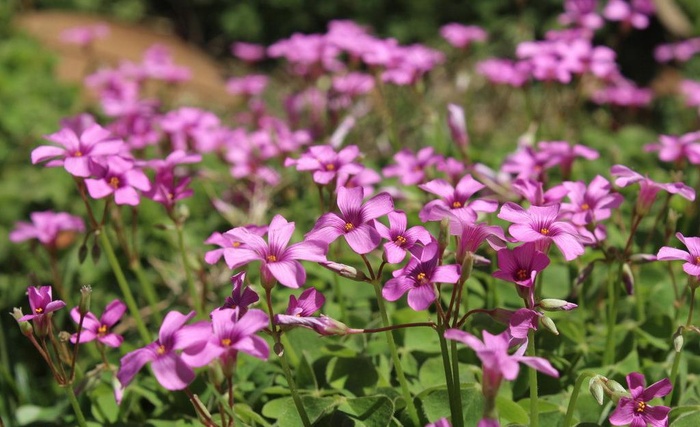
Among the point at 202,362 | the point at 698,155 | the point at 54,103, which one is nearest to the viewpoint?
the point at 202,362

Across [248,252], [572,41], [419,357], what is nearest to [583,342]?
[419,357]

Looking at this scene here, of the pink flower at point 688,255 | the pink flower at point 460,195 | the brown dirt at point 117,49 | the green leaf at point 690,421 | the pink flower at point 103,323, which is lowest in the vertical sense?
the brown dirt at point 117,49

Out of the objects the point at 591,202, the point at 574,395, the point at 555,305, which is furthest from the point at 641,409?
the point at 591,202

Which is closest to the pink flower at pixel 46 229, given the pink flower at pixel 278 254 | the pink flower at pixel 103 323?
the pink flower at pixel 103 323

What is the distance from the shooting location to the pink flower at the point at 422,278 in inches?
51.4

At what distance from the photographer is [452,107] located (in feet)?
8.45

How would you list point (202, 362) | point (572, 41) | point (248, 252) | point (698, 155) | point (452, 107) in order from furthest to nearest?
1. point (572, 41)
2. point (452, 107)
3. point (698, 155)
4. point (248, 252)
5. point (202, 362)

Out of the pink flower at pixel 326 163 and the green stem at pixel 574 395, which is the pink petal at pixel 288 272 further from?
the green stem at pixel 574 395

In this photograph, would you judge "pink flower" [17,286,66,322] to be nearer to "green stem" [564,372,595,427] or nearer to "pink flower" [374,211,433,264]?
"pink flower" [374,211,433,264]

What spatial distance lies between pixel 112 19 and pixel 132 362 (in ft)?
23.1

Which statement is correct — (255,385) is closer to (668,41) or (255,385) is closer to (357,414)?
(357,414)

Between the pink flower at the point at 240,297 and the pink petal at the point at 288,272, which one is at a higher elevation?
the pink petal at the point at 288,272

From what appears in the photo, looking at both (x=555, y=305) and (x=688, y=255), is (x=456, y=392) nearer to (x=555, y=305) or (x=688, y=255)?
(x=555, y=305)

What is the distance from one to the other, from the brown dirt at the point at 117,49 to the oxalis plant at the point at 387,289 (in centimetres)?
306
